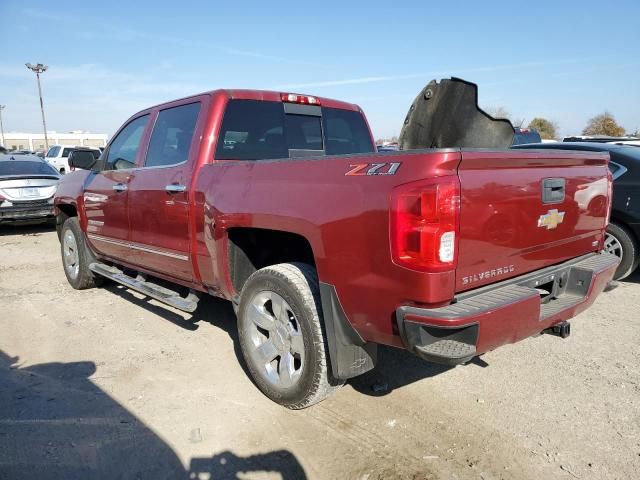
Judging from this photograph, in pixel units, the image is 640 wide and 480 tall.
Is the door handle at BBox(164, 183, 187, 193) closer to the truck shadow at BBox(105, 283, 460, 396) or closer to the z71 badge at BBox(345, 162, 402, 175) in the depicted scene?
the truck shadow at BBox(105, 283, 460, 396)

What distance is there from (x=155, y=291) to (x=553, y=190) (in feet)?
10.7

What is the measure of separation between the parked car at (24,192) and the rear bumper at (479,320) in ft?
32.8

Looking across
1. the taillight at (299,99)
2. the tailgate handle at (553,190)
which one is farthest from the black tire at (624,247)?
the taillight at (299,99)

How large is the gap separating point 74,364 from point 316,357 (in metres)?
2.24

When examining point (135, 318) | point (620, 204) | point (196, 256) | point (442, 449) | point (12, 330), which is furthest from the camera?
point (620, 204)

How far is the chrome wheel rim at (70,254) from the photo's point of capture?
5832 millimetres

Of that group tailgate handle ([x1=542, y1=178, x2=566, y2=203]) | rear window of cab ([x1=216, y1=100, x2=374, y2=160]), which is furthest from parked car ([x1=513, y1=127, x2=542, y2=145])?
tailgate handle ([x1=542, y1=178, x2=566, y2=203])

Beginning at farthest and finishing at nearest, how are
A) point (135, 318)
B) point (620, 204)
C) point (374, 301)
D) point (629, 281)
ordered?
point (629, 281) < point (620, 204) < point (135, 318) < point (374, 301)

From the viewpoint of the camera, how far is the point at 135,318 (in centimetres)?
486

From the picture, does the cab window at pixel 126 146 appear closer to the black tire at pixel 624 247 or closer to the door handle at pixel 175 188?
the door handle at pixel 175 188

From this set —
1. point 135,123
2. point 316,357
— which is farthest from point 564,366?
point 135,123

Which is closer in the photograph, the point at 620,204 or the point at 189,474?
the point at 189,474

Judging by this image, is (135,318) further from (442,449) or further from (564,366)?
(564,366)

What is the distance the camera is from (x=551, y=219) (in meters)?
2.73
